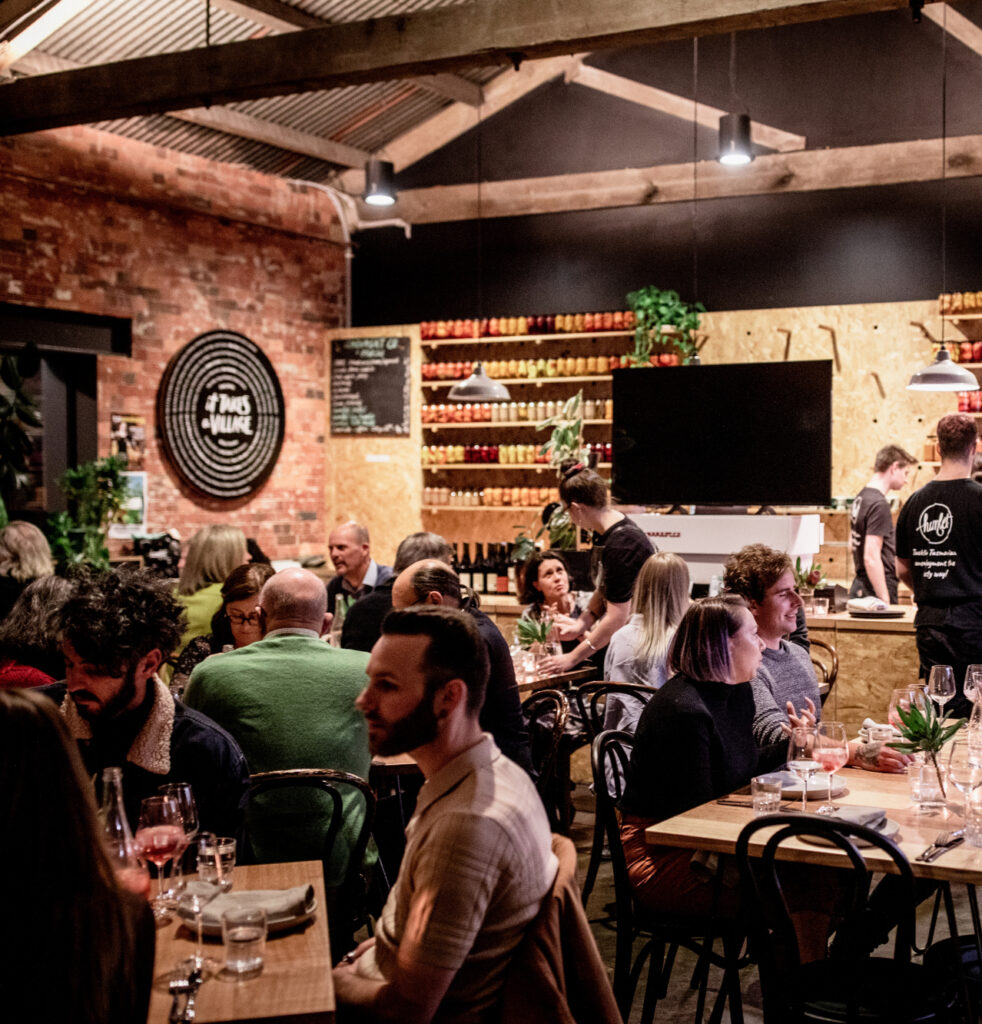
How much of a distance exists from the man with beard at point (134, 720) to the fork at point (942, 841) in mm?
1525

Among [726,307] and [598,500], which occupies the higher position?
[726,307]

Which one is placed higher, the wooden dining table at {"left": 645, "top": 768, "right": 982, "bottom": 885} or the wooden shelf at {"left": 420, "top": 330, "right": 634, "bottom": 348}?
the wooden shelf at {"left": 420, "top": 330, "right": 634, "bottom": 348}

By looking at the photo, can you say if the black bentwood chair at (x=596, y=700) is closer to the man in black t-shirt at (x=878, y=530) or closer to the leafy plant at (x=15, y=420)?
the man in black t-shirt at (x=878, y=530)

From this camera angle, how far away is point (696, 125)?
33.2ft

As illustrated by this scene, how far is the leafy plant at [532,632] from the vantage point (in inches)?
A: 231

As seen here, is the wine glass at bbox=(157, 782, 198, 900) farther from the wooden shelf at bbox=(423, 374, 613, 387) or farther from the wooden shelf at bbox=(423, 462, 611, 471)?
the wooden shelf at bbox=(423, 374, 613, 387)

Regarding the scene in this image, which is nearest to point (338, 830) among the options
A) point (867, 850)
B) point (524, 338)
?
point (867, 850)

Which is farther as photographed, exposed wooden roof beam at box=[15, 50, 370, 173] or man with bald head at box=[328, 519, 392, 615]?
exposed wooden roof beam at box=[15, 50, 370, 173]

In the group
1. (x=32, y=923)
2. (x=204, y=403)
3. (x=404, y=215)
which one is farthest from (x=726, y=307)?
(x=32, y=923)

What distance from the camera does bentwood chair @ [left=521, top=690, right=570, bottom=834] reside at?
408cm

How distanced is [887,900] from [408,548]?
246 centimetres

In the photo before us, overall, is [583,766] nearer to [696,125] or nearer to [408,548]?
[408,548]

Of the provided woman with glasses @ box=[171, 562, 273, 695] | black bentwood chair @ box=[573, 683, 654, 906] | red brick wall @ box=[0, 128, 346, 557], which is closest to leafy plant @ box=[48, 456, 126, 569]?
red brick wall @ box=[0, 128, 346, 557]

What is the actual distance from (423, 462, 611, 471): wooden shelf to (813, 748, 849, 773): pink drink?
678 cm
